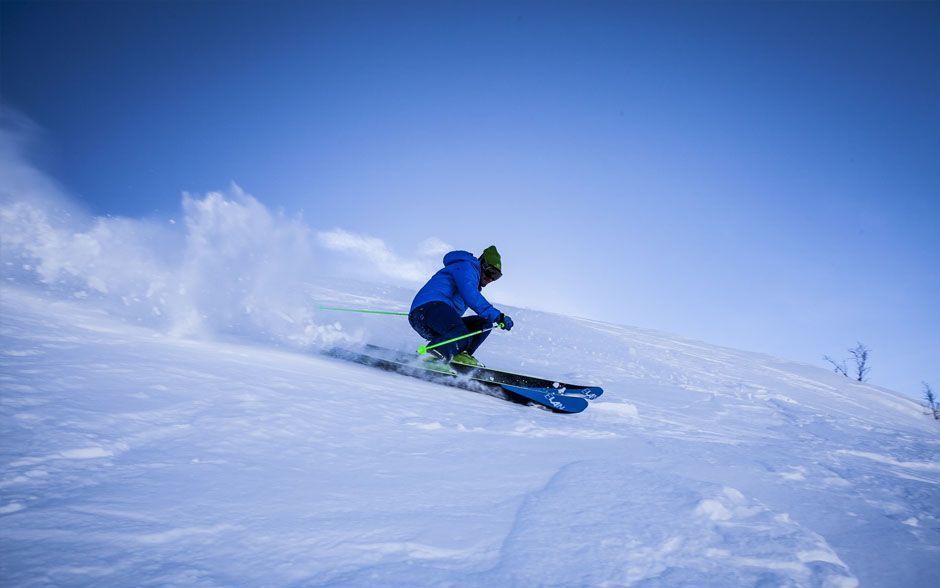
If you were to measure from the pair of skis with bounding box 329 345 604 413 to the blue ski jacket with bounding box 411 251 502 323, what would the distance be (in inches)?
29.8

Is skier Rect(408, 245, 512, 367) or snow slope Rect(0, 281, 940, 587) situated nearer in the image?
snow slope Rect(0, 281, 940, 587)

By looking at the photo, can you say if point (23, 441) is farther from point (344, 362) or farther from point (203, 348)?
point (344, 362)

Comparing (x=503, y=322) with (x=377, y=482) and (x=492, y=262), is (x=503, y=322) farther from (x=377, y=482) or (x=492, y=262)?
(x=377, y=482)

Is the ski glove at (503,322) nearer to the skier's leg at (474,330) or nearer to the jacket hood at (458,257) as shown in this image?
the skier's leg at (474,330)

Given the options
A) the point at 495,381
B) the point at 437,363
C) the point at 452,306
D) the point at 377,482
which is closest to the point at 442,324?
the point at 452,306

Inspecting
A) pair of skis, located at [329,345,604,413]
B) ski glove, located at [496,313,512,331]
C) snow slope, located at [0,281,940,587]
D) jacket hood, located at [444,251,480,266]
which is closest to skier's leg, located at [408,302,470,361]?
pair of skis, located at [329,345,604,413]

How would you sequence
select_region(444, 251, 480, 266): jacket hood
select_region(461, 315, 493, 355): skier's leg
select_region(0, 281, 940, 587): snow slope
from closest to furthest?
1. select_region(0, 281, 940, 587): snow slope
2. select_region(444, 251, 480, 266): jacket hood
3. select_region(461, 315, 493, 355): skier's leg

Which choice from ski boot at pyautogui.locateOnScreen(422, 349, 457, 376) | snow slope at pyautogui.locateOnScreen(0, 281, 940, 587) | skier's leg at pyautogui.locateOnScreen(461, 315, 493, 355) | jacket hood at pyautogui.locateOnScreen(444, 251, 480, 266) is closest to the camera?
snow slope at pyautogui.locateOnScreen(0, 281, 940, 587)

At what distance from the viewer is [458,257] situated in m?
5.18

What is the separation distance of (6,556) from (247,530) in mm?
544

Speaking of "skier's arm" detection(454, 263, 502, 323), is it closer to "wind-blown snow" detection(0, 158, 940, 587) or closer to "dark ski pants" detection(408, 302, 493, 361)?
"dark ski pants" detection(408, 302, 493, 361)

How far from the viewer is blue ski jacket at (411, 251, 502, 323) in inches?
194

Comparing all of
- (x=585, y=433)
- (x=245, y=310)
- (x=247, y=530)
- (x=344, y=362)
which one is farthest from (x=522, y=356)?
(x=247, y=530)

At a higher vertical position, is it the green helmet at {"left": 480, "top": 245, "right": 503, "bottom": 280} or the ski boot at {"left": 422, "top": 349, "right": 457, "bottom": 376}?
the green helmet at {"left": 480, "top": 245, "right": 503, "bottom": 280}
